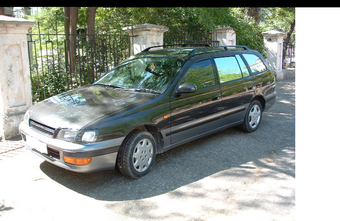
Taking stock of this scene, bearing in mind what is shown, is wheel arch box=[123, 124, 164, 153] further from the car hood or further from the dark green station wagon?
the car hood

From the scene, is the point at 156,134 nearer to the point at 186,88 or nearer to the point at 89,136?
the point at 186,88

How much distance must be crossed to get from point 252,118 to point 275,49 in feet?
31.2

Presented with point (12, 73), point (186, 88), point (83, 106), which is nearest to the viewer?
point (83, 106)

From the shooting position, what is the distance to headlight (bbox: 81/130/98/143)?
3.91 meters

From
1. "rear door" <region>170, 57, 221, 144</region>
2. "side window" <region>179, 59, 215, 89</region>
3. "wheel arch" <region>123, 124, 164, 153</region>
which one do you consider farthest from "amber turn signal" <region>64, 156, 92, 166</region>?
"side window" <region>179, 59, 215, 89</region>

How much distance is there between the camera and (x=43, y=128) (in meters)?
4.30

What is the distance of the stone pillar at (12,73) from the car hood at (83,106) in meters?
1.65

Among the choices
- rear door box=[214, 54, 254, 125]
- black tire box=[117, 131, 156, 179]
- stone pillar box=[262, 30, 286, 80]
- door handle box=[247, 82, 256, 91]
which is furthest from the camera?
stone pillar box=[262, 30, 286, 80]

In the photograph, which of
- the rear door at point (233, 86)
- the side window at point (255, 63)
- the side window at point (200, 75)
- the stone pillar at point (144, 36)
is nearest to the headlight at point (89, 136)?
the side window at point (200, 75)

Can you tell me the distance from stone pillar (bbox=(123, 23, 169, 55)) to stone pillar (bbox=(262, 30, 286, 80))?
781 centimetres

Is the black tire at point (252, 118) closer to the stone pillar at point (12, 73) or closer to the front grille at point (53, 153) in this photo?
the front grille at point (53, 153)

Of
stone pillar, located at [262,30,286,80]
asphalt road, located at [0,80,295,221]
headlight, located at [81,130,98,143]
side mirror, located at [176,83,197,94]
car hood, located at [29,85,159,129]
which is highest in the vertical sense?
stone pillar, located at [262,30,286,80]

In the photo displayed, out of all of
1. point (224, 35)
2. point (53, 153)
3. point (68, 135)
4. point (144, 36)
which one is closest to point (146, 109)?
point (68, 135)

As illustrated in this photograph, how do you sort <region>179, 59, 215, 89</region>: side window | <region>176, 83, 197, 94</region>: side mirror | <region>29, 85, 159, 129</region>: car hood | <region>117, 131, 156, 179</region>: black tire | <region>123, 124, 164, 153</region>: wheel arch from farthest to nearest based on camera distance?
<region>179, 59, 215, 89</region>: side window
<region>176, 83, 197, 94</region>: side mirror
<region>123, 124, 164, 153</region>: wheel arch
<region>117, 131, 156, 179</region>: black tire
<region>29, 85, 159, 129</region>: car hood
